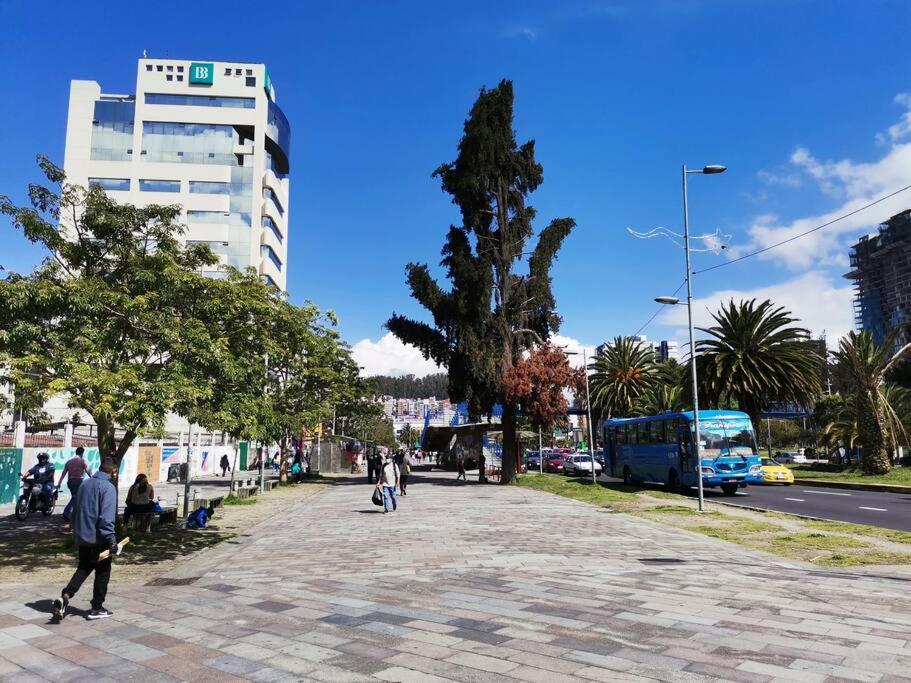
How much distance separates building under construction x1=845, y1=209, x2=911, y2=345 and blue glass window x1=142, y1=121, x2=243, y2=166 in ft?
488

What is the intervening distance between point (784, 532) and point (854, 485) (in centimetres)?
1837

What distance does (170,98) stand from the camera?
65500 mm

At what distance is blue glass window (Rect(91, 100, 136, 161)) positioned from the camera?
63844 mm

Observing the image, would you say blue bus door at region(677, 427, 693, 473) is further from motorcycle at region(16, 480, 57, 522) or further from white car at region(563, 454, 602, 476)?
motorcycle at region(16, 480, 57, 522)

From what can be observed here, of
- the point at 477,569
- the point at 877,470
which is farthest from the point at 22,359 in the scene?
the point at 877,470

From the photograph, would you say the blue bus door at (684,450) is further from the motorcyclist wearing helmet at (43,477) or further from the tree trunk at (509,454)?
the motorcyclist wearing helmet at (43,477)

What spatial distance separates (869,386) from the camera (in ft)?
101

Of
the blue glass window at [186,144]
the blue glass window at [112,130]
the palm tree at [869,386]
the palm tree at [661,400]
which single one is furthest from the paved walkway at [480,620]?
the blue glass window at [112,130]

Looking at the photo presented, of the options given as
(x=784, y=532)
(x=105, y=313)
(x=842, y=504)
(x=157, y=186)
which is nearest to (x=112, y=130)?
(x=157, y=186)

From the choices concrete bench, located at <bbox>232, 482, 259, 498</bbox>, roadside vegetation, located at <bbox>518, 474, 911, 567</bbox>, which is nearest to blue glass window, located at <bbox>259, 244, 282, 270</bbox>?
concrete bench, located at <bbox>232, 482, 259, 498</bbox>

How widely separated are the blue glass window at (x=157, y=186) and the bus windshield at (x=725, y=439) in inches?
2224

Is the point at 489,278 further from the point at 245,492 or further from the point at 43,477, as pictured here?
the point at 43,477

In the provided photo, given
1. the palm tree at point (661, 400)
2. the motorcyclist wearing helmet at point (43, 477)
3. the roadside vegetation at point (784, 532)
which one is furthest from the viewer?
the palm tree at point (661, 400)

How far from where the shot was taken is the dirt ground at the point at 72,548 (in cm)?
957
